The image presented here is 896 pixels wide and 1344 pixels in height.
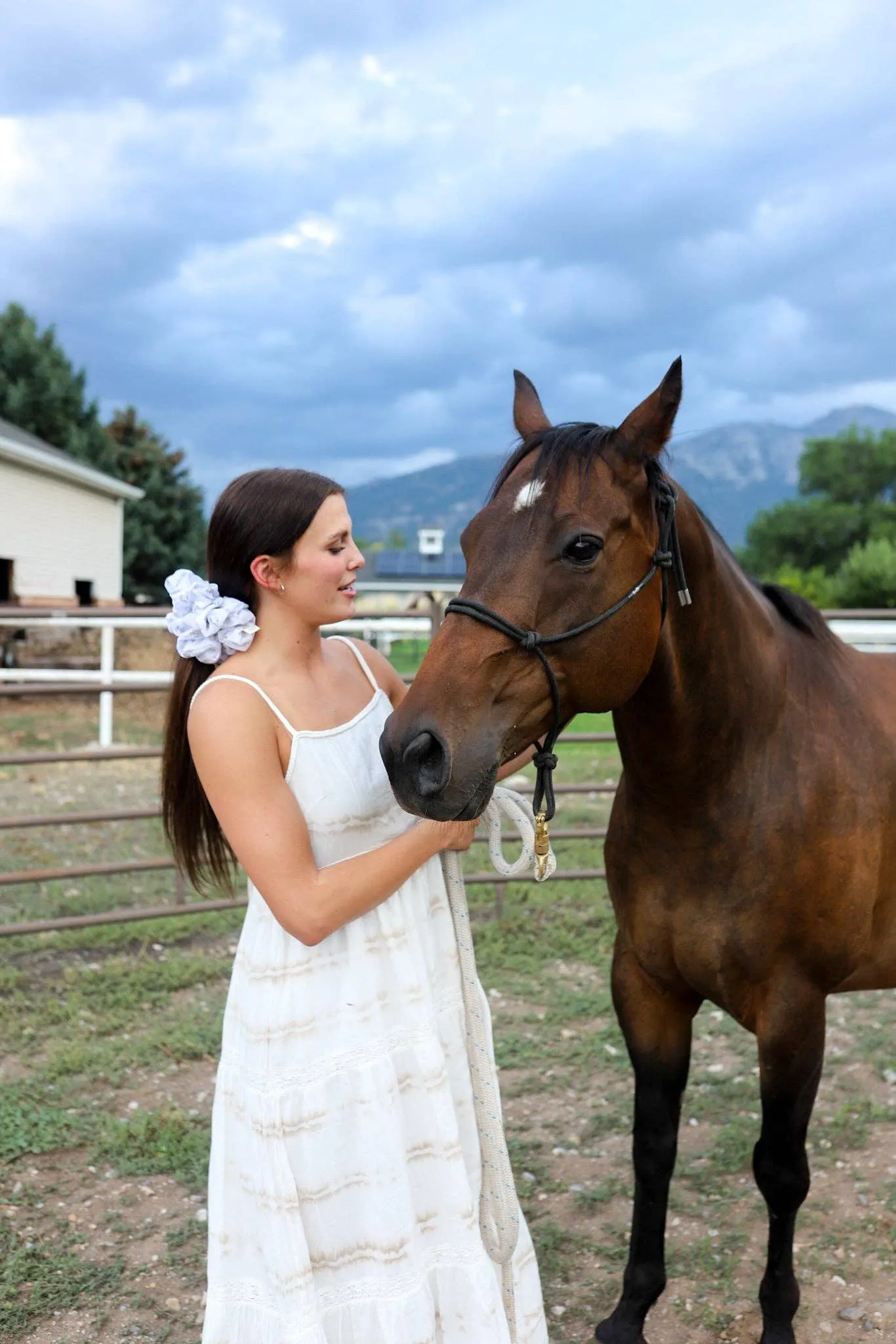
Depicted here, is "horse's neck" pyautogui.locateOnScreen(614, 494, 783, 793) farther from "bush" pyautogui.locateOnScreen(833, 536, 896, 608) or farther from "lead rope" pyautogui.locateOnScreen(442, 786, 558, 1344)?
"bush" pyautogui.locateOnScreen(833, 536, 896, 608)

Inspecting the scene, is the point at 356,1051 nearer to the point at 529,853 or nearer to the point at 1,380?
the point at 529,853

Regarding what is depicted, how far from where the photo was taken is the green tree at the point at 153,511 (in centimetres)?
2680

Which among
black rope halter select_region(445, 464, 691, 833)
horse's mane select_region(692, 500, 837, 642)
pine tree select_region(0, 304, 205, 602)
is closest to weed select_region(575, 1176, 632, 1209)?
black rope halter select_region(445, 464, 691, 833)

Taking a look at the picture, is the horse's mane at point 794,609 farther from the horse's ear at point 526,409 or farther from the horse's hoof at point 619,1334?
the horse's hoof at point 619,1334

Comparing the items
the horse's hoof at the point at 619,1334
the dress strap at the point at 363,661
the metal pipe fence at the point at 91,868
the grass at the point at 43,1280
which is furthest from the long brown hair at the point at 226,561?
the metal pipe fence at the point at 91,868

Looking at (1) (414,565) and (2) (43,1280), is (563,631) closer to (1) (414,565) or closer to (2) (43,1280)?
(2) (43,1280)

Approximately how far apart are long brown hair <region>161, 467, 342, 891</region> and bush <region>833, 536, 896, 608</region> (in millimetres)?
30759

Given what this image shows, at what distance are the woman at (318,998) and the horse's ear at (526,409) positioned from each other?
1.60 feet

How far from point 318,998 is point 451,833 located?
1.18ft

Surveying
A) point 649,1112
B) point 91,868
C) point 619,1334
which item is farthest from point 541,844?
point 91,868

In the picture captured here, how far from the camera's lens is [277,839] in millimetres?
1636

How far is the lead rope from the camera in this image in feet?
6.08

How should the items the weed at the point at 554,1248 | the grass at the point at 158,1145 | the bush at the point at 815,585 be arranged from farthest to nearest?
the bush at the point at 815,585 < the grass at the point at 158,1145 < the weed at the point at 554,1248

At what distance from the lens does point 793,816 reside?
2125 mm
